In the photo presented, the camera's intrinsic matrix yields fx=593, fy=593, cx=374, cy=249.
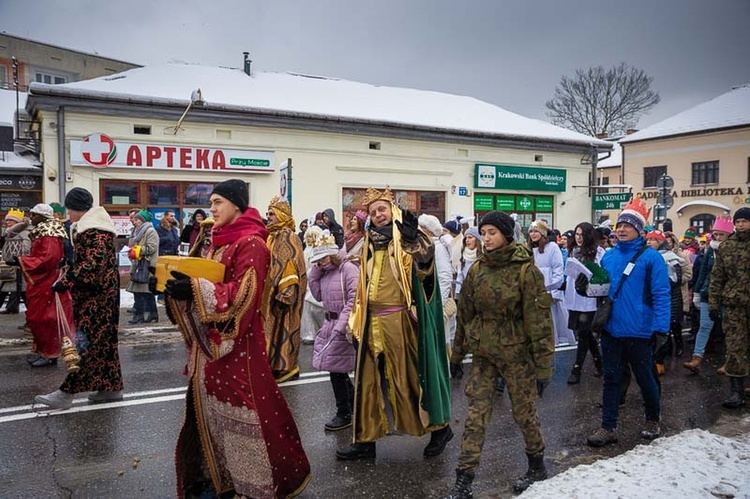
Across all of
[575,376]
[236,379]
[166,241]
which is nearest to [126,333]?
[166,241]

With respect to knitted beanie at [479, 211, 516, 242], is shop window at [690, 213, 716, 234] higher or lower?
higher

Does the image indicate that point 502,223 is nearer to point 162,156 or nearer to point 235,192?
point 235,192

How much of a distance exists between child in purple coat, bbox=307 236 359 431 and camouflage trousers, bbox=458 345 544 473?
116cm

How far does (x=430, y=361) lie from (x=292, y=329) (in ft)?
4.74

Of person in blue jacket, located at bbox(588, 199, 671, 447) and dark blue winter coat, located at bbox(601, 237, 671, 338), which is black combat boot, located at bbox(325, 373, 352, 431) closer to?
person in blue jacket, located at bbox(588, 199, 671, 447)

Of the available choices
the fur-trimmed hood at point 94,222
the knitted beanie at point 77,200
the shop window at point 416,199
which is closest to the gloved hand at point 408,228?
the fur-trimmed hood at point 94,222

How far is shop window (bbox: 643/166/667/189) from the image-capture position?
122ft

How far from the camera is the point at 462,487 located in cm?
380

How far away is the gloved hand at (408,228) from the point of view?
175 inches

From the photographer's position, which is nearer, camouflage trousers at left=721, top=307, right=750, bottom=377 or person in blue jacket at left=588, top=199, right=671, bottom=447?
person in blue jacket at left=588, top=199, right=671, bottom=447

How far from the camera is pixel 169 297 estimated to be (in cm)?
314

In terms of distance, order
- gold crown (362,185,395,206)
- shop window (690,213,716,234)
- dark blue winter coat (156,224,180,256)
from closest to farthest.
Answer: gold crown (362,185,395,206), dark blue winter coat (156,224,180,256), shop window (690,213,716,234)

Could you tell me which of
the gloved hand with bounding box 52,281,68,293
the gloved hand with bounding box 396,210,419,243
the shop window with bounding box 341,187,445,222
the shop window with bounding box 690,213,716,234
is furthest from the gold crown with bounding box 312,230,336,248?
the shop window with bounding box 690,213,716,234

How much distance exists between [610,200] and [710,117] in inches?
691
